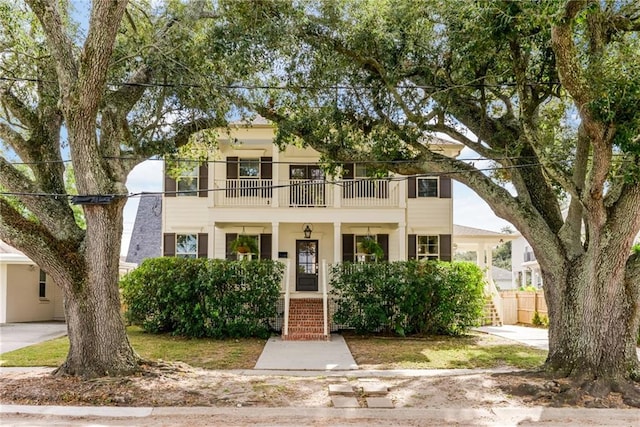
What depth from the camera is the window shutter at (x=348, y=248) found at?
19.0m

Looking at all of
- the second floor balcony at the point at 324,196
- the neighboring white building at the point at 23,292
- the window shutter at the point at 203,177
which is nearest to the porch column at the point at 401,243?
the second floor balcony at the point at 324,196

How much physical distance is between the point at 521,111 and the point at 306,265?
36.6ft

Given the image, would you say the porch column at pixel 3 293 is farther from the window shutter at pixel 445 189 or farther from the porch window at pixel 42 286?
the window shutter at pixel 445 189

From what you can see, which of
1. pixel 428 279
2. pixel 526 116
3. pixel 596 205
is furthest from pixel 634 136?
pixel 428 279

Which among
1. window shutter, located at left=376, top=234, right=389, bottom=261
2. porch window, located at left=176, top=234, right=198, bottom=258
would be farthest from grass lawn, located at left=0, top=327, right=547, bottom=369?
window shutter, located at left=376, top=234, right=389, bottom=261

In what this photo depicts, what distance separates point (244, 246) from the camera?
17.8 meters

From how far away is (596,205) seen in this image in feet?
28.0

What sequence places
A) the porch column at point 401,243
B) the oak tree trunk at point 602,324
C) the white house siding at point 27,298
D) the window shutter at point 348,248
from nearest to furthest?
the oak tree trunk at point 602,324
the porch column at point 401,243
the window shutter at point 348,248
the white house siding at point 27,298

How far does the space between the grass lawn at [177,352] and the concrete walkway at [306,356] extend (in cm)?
31

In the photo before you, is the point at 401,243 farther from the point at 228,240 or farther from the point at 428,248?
the point at 228,240

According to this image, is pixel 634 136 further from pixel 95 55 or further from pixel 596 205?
pixel 95 55

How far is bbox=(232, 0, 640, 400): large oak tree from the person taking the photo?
26.5ft

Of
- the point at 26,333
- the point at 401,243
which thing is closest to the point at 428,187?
the point at 401,243

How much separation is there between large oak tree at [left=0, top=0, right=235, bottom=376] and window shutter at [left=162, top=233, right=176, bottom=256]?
25.3 feet
